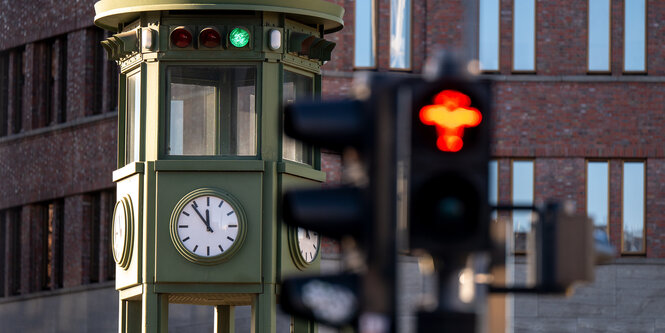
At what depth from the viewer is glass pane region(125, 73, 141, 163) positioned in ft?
61.0

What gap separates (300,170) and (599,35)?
2025 centimetres

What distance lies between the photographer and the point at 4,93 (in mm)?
44375

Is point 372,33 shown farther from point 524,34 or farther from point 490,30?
point 524,34

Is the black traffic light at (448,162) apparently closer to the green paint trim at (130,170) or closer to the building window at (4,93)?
the green paint trim at (130,170)

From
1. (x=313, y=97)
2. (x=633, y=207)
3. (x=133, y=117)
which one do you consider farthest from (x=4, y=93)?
→ (x=313, y=97)

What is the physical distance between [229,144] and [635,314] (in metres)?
21.0

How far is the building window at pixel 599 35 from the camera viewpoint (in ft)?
124

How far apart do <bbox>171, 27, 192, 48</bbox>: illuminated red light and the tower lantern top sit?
223mm

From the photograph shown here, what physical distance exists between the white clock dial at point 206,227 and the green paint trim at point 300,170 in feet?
2.25

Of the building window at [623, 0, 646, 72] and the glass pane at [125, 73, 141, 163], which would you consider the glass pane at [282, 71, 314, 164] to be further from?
the building window at [623, 0, 646, 72]

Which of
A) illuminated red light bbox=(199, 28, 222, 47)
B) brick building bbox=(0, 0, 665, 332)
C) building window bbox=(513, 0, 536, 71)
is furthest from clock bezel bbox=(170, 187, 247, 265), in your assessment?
building window bbox=(513, 0, 536, 71)

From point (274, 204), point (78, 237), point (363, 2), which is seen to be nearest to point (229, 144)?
point (274, 204)

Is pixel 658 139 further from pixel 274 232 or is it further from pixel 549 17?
pixel 274 232

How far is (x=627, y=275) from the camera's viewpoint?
37.7 metres
